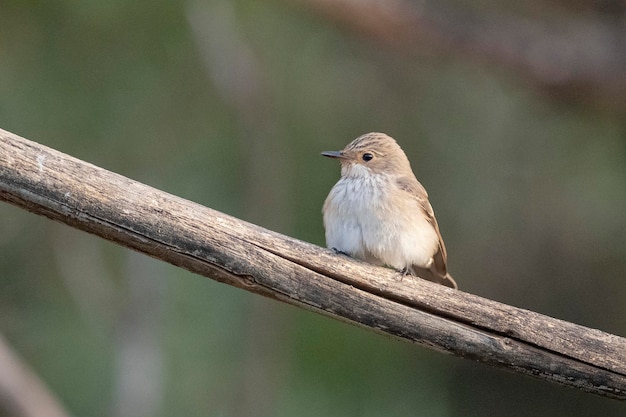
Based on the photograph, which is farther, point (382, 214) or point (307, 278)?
point (382, 214)

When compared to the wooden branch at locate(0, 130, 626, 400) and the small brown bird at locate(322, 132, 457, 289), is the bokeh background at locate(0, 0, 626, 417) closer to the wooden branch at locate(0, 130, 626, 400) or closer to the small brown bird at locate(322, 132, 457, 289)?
the small brown bird at locate(322, 132, 457, 289)

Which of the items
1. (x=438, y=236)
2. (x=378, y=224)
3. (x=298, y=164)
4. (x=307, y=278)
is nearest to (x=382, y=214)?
(x=378, y=224)

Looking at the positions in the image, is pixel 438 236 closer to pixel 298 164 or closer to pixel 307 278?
pixel 307 278

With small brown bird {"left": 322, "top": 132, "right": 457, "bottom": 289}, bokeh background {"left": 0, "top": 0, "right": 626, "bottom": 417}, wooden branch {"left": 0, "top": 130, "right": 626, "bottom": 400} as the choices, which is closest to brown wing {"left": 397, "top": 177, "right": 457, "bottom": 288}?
small brown bird {"left": 322, "top": 132, "right": 457, "bottom": 289}

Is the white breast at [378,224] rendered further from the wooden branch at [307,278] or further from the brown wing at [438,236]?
the wooden branch at [307,278]

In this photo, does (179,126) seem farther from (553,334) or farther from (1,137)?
(553,334)
